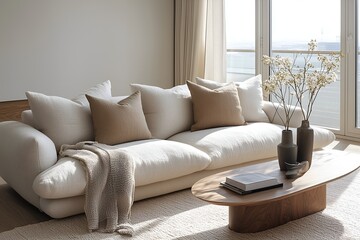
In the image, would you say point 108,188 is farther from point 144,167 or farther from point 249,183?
point 249,183

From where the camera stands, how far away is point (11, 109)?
20.1ft

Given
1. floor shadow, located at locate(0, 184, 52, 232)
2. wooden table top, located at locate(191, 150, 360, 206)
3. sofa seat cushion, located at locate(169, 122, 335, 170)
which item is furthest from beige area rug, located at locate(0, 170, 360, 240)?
sofa seat cushion, located at locate(169, 122, 335, 170)

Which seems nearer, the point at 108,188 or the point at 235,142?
the point at 108,188

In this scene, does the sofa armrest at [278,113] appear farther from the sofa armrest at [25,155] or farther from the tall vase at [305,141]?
the sofa armrest at [25,155]

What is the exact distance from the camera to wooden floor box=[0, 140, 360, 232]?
11.4 ft

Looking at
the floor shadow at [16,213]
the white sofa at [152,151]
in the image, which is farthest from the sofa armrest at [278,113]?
the floor shadow at [16,213]

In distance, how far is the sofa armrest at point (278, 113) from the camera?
4875mm

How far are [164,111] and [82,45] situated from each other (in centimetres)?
258

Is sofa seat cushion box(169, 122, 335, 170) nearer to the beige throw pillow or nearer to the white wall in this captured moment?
the beige throw pillow

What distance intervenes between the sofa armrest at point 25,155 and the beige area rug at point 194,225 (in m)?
0.34

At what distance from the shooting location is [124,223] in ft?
11.0

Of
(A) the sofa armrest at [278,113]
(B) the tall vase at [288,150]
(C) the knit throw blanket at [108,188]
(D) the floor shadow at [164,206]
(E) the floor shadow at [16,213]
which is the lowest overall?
(E) the floor shadow at [16,213]

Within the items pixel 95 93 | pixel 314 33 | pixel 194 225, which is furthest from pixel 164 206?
pixel 314 33

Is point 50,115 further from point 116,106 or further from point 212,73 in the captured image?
point 212,73
